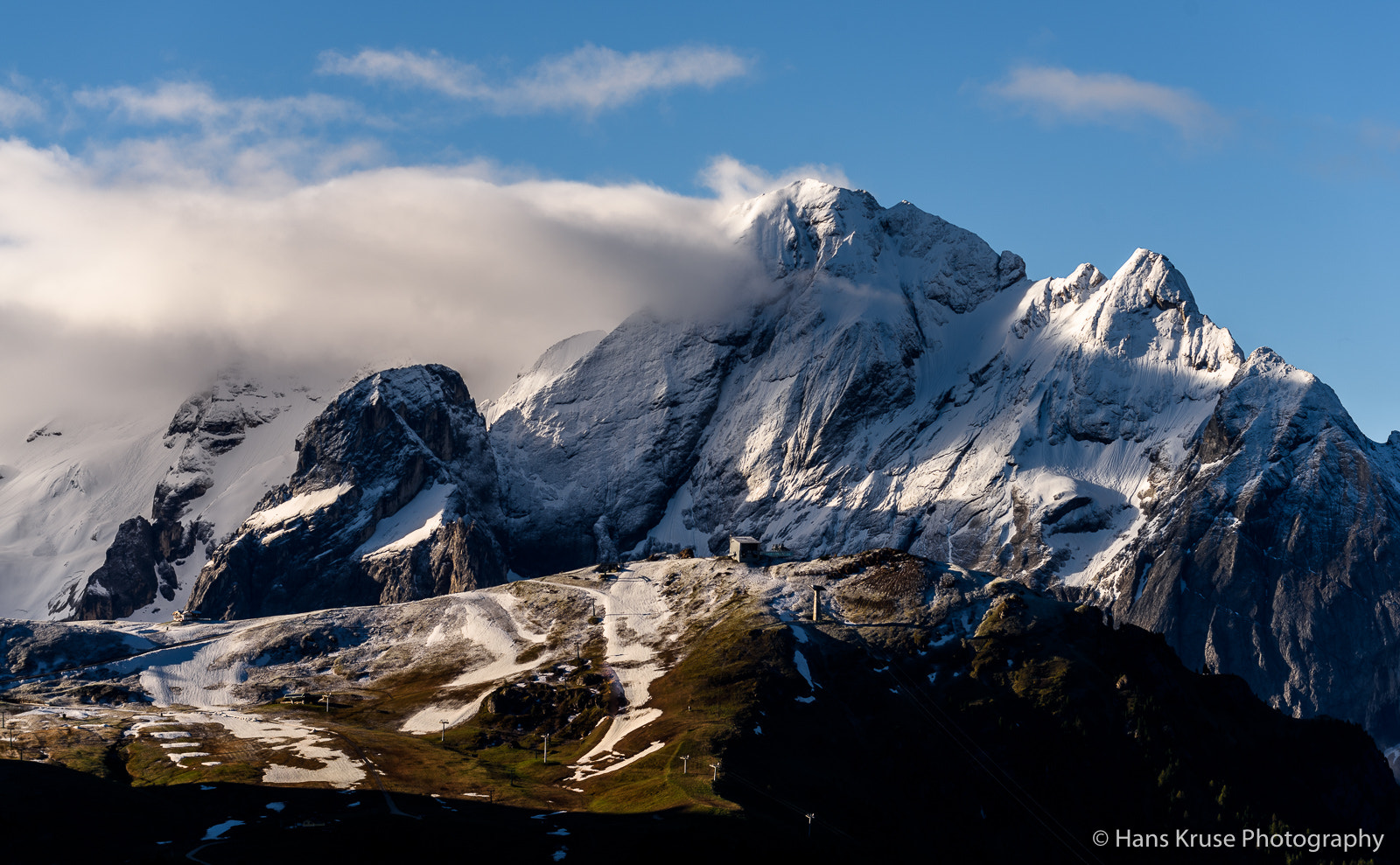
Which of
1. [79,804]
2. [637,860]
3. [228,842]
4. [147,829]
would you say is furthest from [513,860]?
[79,804]

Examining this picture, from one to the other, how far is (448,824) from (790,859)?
41.9 metres

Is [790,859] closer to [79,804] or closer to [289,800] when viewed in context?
[289,800]

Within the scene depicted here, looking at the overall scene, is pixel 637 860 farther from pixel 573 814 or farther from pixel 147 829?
pixel 147 829

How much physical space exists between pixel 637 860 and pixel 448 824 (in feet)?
83.5

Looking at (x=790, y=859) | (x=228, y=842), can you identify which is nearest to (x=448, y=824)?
(x=228, y=842)

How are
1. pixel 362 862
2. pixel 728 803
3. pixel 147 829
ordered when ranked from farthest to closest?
1. pixel 728 803
2. pixel 147 829
3. pixel 362 862

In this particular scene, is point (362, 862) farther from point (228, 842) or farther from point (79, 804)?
point (79, 804)

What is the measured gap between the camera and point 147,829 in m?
182

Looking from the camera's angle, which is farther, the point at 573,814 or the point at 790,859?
the point at 573,814

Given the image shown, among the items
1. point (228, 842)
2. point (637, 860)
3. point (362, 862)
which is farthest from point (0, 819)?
point (637, 860)

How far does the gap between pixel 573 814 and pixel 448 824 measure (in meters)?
18.7

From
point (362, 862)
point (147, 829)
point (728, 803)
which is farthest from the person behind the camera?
point (728, 803)

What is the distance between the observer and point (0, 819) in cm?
17925

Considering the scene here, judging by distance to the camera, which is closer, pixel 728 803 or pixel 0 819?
pixel 0 819
